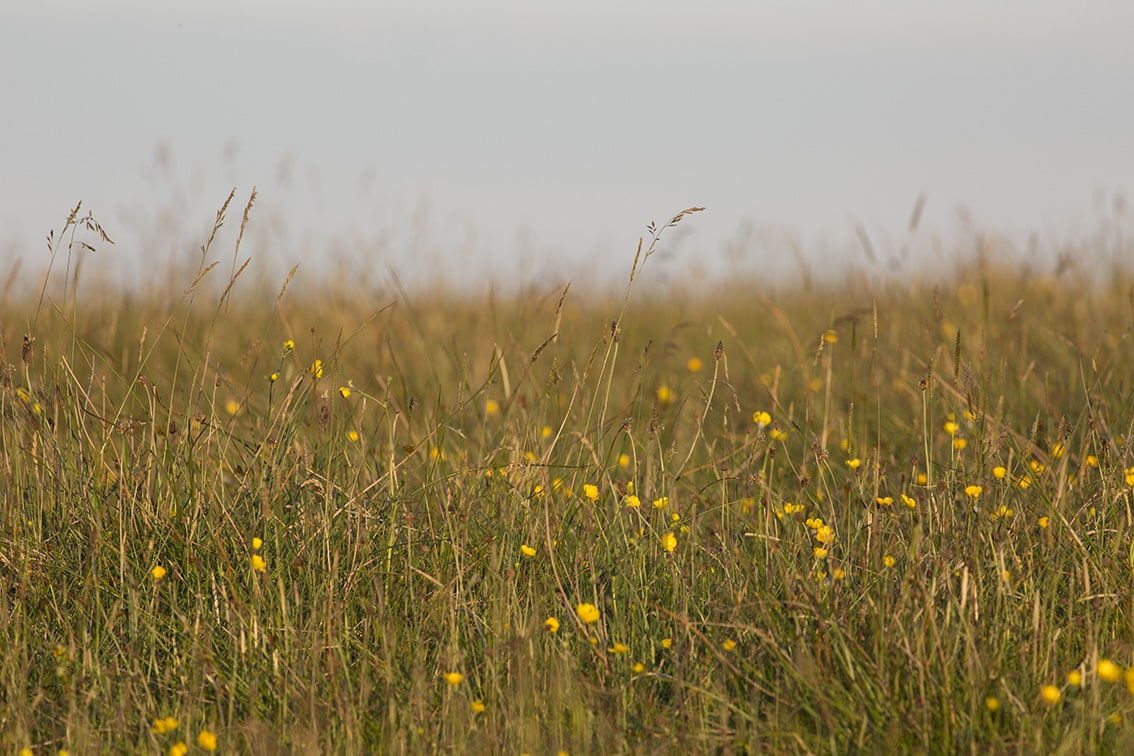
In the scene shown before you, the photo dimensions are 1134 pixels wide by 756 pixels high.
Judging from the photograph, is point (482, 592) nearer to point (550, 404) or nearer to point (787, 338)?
point (550, 404)

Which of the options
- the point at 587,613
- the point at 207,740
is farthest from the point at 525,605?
the point at 207,740

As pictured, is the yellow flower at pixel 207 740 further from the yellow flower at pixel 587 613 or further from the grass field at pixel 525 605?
the yellow flower at pixel 587 613

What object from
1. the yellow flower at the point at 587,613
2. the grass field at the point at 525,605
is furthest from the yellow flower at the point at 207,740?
the yellow flower at the point at 587,613

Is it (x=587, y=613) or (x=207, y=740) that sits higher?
(x=587, y=613)

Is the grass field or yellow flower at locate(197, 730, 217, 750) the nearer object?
yellow flower at locate(197, 730, 217, 750)

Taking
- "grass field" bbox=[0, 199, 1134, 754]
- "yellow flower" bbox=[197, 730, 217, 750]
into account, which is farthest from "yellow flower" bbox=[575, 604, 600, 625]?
"yellow flower" bbox=[197, 730, 217, 750]

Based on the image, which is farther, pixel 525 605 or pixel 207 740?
pixel 525 605

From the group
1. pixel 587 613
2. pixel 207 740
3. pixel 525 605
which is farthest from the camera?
pixel 525 605

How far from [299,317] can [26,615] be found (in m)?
3.61

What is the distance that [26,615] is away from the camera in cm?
230

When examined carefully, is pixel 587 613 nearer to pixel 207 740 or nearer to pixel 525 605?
pixel 525 605

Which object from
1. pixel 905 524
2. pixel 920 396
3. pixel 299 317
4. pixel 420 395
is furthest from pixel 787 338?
pixel 905 524

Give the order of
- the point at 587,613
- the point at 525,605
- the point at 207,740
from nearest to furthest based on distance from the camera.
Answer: the point at 207,740, the point at 587,613, the point at 525,605

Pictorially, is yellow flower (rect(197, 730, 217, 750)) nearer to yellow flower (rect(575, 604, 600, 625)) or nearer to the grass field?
the grass field
